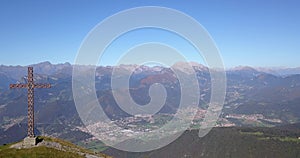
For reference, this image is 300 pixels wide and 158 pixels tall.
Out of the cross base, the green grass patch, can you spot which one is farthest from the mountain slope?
the cross base

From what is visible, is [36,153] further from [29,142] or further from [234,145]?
[234,145]

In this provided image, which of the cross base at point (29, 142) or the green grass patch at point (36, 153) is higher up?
the cross base at point (29, 142)

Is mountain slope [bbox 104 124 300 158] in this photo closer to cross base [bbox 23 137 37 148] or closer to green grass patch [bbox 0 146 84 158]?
green grass patch [bbox 0 146 84 158]

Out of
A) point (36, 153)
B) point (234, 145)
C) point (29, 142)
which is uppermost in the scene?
point (29, 142)

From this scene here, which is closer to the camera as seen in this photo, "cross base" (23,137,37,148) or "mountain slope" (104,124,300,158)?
"cross base" (23,137,37,148)

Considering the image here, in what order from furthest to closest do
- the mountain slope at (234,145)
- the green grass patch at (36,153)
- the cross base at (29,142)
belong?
the mountain slope at (234,145), the cross base at (29,142), the green grass patch at (36,153)

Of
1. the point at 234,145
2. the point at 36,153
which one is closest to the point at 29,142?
the point at 36,153

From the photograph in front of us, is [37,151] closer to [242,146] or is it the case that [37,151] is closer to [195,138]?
[242,146]

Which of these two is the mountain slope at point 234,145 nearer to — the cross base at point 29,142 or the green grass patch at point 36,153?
the green grass patch at point 36,153

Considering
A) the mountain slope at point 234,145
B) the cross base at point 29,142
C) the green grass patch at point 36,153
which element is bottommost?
the mountain slope at point 234,145

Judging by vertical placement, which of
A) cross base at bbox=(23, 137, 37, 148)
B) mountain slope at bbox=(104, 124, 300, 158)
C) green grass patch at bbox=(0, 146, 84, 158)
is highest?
cross base at bbox=(23, 137, 37, 148)

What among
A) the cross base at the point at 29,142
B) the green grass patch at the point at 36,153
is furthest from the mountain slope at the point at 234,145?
the cross base at the point at 29,142

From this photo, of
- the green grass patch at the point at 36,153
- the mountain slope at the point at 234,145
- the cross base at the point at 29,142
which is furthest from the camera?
the mountain slope at the point at 234,145
